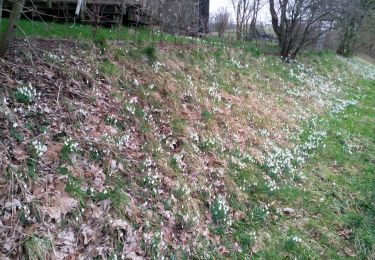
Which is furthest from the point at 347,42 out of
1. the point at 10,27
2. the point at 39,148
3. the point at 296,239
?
the point at 39,148

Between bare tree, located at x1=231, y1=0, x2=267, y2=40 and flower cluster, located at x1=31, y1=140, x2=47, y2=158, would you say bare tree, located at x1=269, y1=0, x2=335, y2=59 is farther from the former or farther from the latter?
flower cluster, located at x1=31, y1=140, x2=47, y2=158

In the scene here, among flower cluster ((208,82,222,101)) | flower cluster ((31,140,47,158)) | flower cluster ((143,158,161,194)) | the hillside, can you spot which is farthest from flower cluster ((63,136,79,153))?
flower cluster ((208,82,222,101))

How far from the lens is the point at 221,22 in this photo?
2147cm

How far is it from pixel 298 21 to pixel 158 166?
1286 centimetres

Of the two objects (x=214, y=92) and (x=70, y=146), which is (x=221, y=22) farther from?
(x=70, y=146)

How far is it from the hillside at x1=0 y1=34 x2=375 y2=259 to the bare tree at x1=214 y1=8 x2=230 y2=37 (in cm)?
1109

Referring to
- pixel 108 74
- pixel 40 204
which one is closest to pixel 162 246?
pixel 40 204

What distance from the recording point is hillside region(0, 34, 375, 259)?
465 cm

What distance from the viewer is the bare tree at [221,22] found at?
2127 centimetres

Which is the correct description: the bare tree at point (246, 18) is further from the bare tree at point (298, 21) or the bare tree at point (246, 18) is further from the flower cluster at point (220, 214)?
the flower cluster at point (220, 214)

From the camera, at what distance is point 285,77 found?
48.7ft

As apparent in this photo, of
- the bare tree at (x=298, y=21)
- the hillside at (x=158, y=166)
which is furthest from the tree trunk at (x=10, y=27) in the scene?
the bare tree at (x=298, y=21)

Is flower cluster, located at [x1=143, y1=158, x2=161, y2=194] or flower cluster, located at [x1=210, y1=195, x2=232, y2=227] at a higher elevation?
flower cluster, located at [x1=143, y1=158, x2=161, y2=194]

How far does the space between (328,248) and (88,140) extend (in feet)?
13.8
